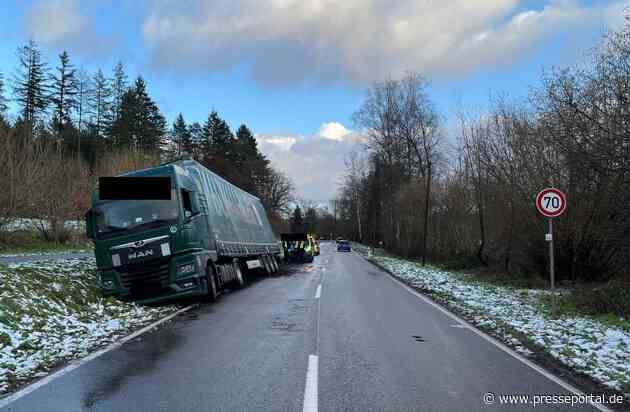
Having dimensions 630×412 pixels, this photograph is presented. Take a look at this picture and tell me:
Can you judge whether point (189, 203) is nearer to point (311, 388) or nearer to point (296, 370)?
point (296, 370)

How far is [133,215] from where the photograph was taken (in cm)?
1333

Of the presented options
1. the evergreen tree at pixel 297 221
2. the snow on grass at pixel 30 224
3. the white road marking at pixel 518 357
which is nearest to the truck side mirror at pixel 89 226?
the white road marking at pixel 518 357

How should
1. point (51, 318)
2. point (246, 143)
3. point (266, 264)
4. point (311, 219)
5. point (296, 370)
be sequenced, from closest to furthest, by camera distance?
point (296, 370) < point (51, 318) < point (266, 264) < point (246, 143) < point (311, 219)

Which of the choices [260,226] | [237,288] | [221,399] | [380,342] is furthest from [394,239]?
[221,399]

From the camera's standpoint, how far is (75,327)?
10062 millimetres

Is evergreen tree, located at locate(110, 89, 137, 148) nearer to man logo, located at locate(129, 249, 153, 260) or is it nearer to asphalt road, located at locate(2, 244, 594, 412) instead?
man logo, located at locate(129, 249, 153, 260)

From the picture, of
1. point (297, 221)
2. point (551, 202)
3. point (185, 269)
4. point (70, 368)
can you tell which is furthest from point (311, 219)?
point (70, 368)

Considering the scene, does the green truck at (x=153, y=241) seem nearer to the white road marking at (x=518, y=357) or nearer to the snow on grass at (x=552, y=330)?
the white road marking at (x=518, y=357)

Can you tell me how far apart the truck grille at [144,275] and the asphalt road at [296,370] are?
79.3 inches

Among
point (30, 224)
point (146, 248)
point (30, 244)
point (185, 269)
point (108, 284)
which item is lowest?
point (108, 284)

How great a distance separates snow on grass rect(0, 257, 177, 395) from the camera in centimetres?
747

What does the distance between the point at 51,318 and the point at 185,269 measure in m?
3.50

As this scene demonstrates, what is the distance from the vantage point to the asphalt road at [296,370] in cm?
555

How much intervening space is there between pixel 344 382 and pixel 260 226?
65.2ft
